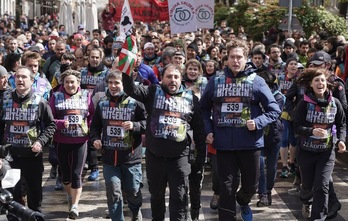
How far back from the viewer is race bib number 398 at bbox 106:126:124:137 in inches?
287

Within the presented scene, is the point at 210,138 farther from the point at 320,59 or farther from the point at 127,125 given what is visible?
the point at 320,59

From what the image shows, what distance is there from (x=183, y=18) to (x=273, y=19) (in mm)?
11731

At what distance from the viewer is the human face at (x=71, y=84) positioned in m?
7.84

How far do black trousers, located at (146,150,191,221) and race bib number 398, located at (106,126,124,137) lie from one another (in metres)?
A: 0.54

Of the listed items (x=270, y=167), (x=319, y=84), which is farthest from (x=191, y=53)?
(x=319, y=84)

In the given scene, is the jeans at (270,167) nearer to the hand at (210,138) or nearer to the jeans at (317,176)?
the jeans at (317,176)

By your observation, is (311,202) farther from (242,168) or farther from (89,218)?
(89,218)

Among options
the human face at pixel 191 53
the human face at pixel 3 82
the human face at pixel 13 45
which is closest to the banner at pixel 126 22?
the human face at pixel 191 53

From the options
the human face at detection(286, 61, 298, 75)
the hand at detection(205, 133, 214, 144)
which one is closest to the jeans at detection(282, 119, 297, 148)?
the human face at detection(286, 61, 298, 75)

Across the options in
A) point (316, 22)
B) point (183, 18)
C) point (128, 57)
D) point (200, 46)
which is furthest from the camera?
point (316, 22)

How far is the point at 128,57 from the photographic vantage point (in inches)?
254

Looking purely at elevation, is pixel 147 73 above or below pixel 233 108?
above

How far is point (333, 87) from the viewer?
7680mm

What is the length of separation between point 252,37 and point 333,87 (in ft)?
55.1
